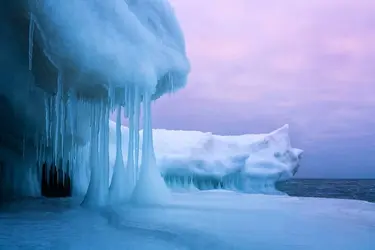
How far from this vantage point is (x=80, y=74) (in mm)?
8805

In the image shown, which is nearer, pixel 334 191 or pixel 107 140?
pixel 107 140

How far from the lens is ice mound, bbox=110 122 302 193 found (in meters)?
25.0

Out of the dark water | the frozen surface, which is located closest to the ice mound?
the dark water

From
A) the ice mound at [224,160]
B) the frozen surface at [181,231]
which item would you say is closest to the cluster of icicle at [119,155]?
the frozen surface at [181,231]

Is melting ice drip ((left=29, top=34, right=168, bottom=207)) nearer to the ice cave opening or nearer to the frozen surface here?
the ice cave opening

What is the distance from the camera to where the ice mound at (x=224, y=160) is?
984 inches

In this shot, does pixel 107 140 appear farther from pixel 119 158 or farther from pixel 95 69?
pixel 95 69

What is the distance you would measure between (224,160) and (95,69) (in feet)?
58.9

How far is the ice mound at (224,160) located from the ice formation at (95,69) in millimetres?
12644

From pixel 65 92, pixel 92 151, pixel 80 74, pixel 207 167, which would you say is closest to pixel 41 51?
pixel 80 74

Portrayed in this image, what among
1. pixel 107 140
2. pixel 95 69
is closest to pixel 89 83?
pixel 95 69

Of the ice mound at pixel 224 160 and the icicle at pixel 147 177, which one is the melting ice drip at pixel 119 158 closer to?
the icicle at pixel 147 177

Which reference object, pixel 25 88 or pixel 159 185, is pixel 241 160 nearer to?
pixel 159 185

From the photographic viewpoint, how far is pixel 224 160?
25.8m
